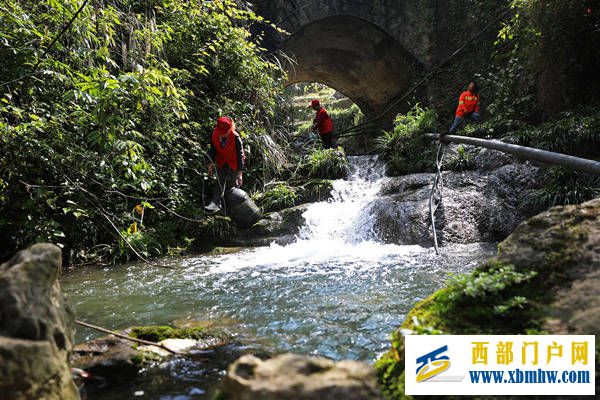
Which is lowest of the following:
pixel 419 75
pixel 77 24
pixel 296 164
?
pixel 296 164

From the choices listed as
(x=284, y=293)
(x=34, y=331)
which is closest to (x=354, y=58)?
(x=284, y=293)

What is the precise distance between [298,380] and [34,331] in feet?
3.80

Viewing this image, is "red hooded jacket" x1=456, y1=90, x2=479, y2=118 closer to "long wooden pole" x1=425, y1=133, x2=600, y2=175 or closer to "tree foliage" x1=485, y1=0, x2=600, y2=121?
"tree foliage" x1=485, y1=0, x2=600, y2=121

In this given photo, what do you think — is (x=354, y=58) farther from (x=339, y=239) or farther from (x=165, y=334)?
(x=165, y=334)

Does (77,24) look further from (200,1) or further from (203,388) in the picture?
(203,388)

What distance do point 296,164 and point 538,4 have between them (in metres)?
6.72

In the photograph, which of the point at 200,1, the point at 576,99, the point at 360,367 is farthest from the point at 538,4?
the point at 360,367

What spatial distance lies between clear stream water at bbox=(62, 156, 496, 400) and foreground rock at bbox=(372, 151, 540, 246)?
Result: 0.38 metres

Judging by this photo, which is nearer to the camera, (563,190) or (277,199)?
(563,190)

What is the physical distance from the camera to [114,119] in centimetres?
468

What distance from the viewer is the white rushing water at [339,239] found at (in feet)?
19.8

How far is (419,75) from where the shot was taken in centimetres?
1367

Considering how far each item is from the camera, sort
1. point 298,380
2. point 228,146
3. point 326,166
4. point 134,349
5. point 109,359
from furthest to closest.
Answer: point 326,166
point 228,146
point 134,349
point 109,359
point 298,380

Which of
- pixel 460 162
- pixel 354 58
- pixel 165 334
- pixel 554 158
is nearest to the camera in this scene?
pixel 165 334
